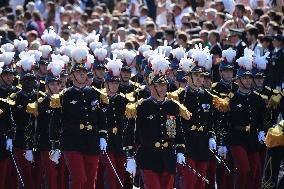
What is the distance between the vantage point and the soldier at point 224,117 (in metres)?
14.2

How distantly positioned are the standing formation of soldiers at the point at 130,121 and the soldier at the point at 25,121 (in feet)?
0.05

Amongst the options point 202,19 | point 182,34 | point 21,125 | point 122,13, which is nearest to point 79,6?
point 122,13

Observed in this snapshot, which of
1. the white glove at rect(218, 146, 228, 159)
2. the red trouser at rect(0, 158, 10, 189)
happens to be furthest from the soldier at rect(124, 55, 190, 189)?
the red trouser at rect(0, 158, 10, 189)

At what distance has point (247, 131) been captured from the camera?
1437 centimetres

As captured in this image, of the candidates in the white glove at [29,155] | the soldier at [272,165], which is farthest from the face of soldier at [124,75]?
the soldier at [272,165]

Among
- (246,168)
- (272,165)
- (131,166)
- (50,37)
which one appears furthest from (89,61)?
(50,37)

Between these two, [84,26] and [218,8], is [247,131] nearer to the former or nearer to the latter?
[218,8]

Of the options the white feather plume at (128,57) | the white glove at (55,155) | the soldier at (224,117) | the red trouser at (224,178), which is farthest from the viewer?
the white feather plume at (128,57)

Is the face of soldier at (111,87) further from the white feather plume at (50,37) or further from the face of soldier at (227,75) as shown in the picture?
the white feather plume at (50,37)

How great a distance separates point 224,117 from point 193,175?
4.82 feet

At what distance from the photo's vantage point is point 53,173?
1388 centimetres

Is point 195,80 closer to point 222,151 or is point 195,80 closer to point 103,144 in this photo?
point 222,151

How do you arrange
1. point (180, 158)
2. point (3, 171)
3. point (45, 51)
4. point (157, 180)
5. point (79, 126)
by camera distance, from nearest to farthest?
point (157, 180)
point (180, 158)
point (79, 126)
point (3, 171)
point (45, 51)

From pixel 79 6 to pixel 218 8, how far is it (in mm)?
5784
